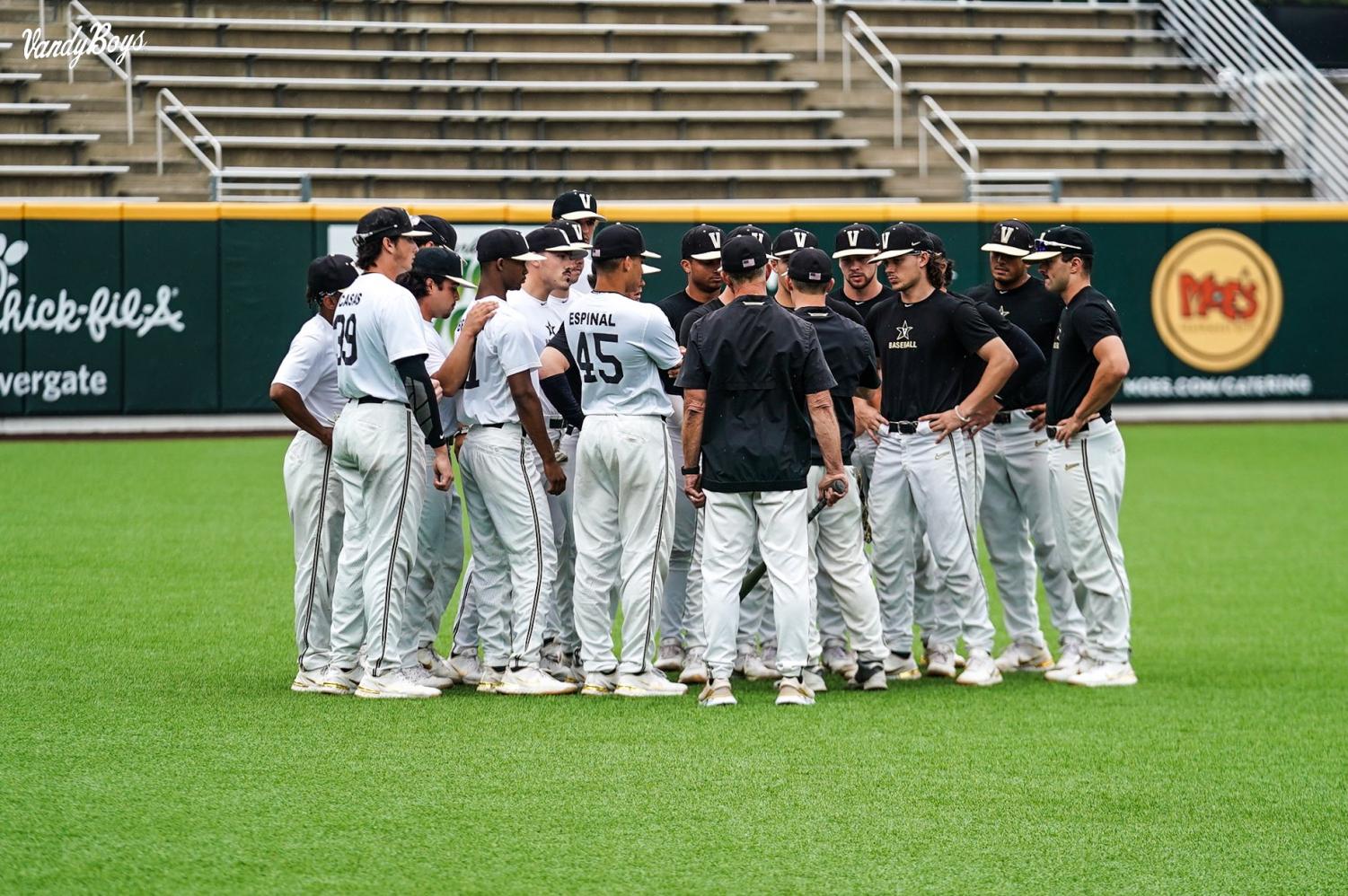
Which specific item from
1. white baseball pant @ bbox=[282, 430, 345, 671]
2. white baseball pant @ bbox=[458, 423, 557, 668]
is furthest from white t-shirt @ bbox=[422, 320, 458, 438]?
white baseball pant @ bbox=[282, 430, 345, 671]

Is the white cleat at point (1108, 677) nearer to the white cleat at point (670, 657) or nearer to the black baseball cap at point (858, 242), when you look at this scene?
the white cleat at point (670, 657)

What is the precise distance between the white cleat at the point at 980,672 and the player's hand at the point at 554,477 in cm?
213

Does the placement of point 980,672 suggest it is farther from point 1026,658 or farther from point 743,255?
point 743,255

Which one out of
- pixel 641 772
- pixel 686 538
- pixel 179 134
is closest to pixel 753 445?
pixel 686 538

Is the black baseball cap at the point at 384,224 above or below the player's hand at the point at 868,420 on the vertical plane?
above

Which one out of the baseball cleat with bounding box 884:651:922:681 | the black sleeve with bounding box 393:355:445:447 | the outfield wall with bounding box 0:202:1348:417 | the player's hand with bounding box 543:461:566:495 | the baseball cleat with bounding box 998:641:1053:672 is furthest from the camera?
the outfield wall with bounding box 0:202:1348:417

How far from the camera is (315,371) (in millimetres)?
7340

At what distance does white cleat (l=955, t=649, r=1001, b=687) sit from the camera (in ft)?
25.7

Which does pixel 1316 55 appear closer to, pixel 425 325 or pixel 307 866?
pixel 425 325

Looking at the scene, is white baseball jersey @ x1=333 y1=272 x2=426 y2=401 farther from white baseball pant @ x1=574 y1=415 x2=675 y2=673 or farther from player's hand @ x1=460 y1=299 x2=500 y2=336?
white baseball pant @ x1=574 y1=415 x2=675 y2=673

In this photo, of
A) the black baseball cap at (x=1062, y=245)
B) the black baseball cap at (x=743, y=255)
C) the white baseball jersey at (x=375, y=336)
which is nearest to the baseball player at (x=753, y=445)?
the black baseball cap at (x=743, y=255)

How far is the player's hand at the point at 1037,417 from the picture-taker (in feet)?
26.8

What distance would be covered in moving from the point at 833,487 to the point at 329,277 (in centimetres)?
243

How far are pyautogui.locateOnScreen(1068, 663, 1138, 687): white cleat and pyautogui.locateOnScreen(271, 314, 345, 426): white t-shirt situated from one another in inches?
146
